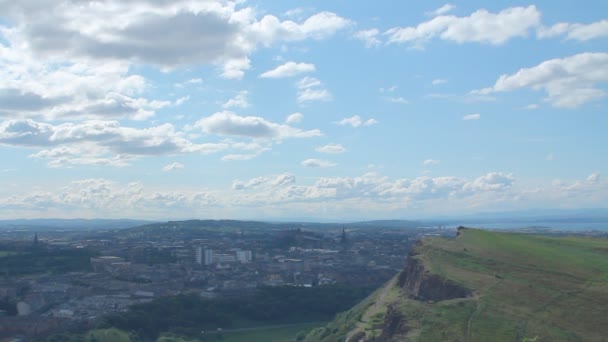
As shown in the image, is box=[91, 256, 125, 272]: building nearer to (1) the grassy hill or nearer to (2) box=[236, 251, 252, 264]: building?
(2) box=[236, 251, 252, 264]: building

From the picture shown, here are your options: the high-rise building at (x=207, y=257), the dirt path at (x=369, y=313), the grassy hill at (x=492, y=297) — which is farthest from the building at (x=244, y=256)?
the dirt path at (x=369, y=313)

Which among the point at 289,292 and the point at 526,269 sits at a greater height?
the point at 526,269

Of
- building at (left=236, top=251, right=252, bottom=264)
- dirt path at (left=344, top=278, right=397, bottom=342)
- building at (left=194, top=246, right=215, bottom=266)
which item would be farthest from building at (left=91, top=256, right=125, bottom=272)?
dirt path at (left=344, top=278, right=397, bottom=342)

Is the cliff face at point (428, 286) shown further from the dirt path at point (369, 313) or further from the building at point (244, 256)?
the building at point (244, 256)

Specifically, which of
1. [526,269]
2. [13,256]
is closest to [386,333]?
[526,269]

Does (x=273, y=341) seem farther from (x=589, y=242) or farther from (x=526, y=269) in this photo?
(x=589, y=242)

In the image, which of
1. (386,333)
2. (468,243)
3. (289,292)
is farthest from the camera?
(289,292)
